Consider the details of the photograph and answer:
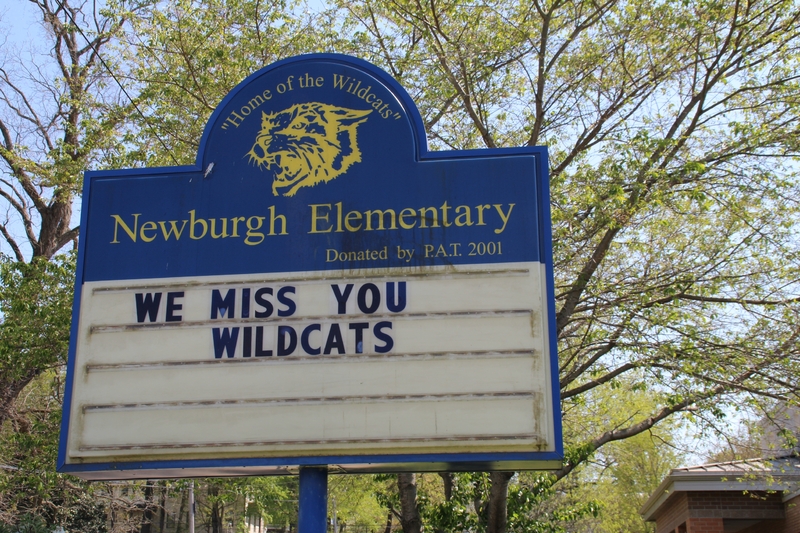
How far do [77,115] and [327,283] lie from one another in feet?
61.7

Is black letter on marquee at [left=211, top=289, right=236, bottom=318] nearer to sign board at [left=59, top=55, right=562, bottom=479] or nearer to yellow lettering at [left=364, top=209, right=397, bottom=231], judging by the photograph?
sign board at [left=59, top=55, right=562, bottom=479]

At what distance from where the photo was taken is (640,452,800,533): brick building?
44.5 ft

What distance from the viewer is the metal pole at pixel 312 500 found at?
575 centimetres

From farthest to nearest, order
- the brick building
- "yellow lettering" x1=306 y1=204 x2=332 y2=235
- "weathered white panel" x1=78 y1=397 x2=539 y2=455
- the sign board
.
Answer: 1. the brick building
2. "yellow lettering" x1=306 y1=204 x2=332 y2=235
3. the sign board
4. "weathered white panel" x1=78 y1=397 x2=539 y2=455

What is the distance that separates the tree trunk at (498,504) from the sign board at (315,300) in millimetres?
7109

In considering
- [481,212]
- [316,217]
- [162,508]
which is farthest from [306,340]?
[162,508]

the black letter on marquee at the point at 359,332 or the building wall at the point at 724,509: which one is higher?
the black letter on marquee at the point at 359,332

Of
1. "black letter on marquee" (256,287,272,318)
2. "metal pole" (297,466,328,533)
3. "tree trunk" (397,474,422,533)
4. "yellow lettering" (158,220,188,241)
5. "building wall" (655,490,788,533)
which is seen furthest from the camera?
"building wall" (655,490,788,533)

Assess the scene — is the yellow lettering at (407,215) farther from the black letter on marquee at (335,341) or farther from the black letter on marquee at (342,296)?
the black letter on marquee at (335,341)

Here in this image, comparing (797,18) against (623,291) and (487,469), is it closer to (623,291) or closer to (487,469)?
(623,291)

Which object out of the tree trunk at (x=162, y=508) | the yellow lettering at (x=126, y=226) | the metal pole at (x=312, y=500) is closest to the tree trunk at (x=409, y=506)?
the tree trunk at (x=162, y=508)

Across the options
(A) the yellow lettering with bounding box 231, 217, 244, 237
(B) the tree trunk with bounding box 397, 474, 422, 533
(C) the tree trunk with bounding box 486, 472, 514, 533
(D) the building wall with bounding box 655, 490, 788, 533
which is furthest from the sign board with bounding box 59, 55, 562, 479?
(D) the building wall with bounding box 655, 490, 788, 533

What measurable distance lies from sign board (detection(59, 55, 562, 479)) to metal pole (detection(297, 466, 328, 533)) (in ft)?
0.62

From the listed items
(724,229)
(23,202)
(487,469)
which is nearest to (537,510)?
(724,229)
